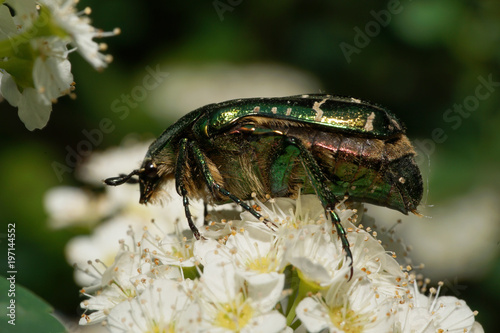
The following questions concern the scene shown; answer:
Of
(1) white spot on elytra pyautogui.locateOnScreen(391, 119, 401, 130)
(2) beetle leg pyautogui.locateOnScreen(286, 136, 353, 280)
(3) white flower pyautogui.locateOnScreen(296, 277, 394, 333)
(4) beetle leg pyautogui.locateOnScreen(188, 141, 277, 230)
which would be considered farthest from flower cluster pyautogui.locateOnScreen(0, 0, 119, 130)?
(1) white spot on elytra pyautogui.locateOnScreen(391, 119, 401, 130)

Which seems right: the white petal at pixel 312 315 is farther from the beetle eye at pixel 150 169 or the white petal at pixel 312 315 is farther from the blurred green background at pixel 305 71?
the blurred green background at pixel 305 71

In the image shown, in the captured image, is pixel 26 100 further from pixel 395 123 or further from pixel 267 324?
pixel 395 123

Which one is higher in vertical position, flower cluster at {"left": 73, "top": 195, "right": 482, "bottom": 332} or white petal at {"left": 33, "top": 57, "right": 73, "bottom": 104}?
white petal at {"left": 33, "top": 57, "right": 73, "bottom": 104}

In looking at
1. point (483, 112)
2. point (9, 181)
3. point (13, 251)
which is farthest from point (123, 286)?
point (483, 112)

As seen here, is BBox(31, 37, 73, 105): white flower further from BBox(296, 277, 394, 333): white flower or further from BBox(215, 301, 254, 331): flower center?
BBox(296, 277, 394, 333): white flower

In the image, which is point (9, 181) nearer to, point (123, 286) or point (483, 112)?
point (123, 286)

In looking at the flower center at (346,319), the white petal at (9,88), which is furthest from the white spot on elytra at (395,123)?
the white petal at (9,88)
